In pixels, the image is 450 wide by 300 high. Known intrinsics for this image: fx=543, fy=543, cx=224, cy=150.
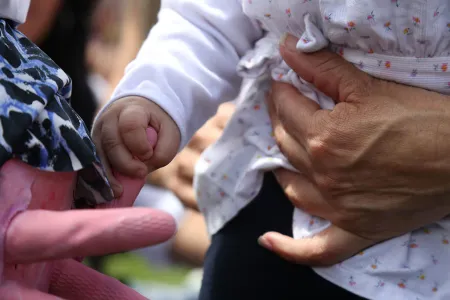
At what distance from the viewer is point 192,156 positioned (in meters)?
1.44

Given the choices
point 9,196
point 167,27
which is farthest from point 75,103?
point 9,196

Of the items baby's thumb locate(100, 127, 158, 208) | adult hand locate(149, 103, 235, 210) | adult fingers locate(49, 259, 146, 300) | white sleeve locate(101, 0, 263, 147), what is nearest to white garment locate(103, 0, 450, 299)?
white sleeve locate(101, 0, 263, 147)

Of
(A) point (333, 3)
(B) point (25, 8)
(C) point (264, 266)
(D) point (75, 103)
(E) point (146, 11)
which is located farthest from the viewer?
(E) point (146, 11)

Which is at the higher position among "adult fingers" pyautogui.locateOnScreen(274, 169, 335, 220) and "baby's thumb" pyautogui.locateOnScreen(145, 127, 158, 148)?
"baby's thumb" pyautogui.locateOnScreen(145, 127, 158, 148)

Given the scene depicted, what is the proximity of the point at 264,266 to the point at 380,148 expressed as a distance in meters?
0.25

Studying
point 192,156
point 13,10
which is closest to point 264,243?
point 13,10

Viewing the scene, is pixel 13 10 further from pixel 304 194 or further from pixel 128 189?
pixel 304 194

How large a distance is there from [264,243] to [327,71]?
0.85ft

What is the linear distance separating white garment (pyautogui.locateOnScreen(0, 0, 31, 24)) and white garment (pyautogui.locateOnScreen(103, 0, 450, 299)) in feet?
0.68

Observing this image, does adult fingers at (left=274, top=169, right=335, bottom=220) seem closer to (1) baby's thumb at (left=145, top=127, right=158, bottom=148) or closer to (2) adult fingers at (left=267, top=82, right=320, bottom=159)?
(2) adult fingers at (left=267, top=82, right=320, bottom=159)

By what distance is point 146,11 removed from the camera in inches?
64.4

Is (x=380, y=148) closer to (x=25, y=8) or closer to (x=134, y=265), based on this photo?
(x=25, y=8)

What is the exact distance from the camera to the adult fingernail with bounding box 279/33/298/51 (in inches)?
28.1

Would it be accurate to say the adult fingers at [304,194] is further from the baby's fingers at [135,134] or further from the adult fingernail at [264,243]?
the baby's fingers at [135,134]
